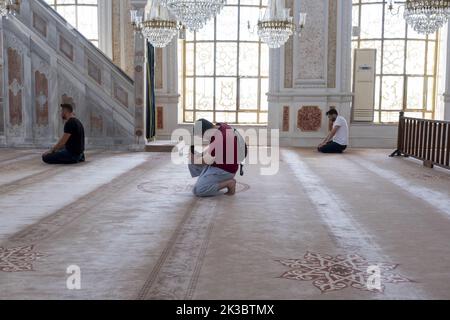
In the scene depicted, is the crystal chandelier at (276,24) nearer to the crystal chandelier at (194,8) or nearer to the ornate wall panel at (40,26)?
the crystal chandelier at (194,8)

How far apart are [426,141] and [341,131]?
1.57 metres

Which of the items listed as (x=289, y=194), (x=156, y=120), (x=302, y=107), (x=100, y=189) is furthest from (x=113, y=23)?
(x=289, y=194)

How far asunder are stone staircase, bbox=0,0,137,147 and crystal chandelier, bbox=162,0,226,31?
12.1ft

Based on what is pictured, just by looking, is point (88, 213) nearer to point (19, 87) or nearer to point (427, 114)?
point (19, 87)

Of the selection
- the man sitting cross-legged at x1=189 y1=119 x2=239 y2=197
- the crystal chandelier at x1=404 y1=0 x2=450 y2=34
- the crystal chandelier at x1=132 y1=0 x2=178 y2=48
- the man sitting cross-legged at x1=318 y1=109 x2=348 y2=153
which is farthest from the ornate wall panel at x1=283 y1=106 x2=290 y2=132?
the man sitting cross-legged at x1=189 y1=119 x2=239 y2=197

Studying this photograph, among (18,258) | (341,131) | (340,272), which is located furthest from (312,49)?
(18,258)

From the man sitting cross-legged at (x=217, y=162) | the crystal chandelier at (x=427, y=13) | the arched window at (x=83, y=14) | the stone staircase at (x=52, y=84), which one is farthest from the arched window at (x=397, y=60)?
the man sitting cross-legged at (x=217, y=162)

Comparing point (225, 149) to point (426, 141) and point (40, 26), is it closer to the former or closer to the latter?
point (426, 141)

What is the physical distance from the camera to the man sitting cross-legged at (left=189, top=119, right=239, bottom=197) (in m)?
4.66

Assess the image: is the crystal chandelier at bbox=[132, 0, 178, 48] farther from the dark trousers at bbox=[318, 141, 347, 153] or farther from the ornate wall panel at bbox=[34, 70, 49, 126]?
the dark trousers at bbox=[318, 141, 347, 153]

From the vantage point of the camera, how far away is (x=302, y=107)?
10117 millimetres

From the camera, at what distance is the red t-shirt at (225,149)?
4.66 m
